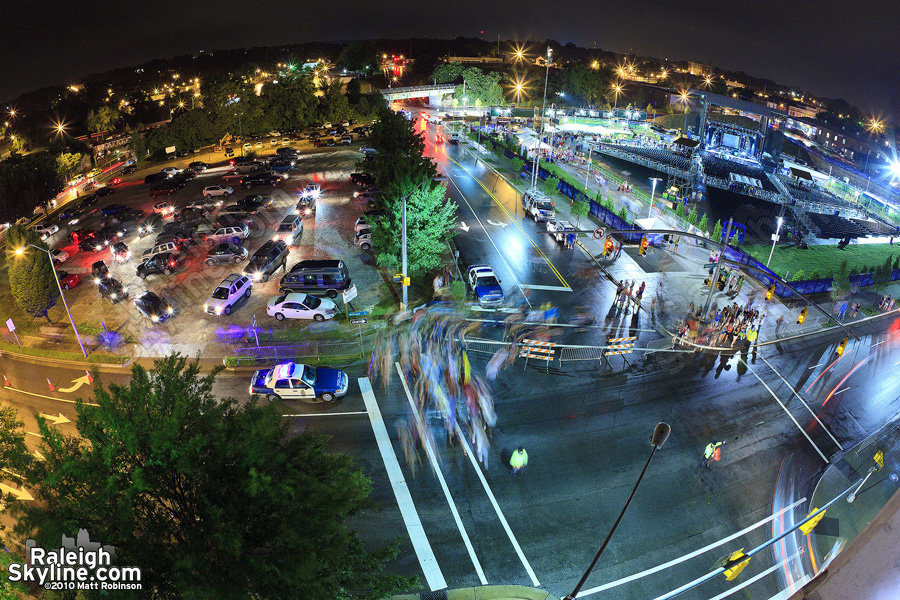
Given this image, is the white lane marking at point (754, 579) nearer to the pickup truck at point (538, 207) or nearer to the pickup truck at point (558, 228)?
the pickup truck at point (558, 228)

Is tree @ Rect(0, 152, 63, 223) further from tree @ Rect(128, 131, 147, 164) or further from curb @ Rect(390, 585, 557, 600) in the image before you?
curb @ Rect(390, 585, 557, 600)

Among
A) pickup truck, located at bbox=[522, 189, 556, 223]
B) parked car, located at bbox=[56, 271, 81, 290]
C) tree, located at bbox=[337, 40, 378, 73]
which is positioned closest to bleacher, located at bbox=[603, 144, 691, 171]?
pickup truck, located at bbox=[522, 189, 556, 223]

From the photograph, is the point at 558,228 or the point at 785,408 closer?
the point at 785,408

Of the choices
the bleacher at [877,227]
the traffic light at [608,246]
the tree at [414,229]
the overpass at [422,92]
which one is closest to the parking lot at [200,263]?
the tree at [414,229]

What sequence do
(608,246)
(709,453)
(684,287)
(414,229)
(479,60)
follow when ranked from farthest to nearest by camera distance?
A: (479,60) → (608,246) → (684,287) → (414,229) → (709,453)

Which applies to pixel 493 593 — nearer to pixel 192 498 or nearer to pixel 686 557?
pixel 686 557

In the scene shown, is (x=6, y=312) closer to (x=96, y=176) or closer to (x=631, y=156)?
(x=96, y=176)

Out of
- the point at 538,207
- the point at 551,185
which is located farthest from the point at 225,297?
the point at 551,185
